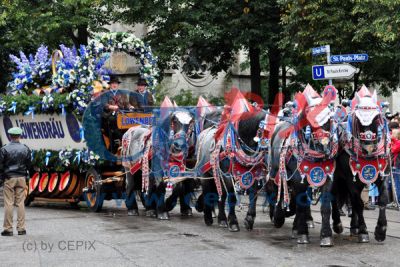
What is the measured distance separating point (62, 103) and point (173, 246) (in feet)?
19.8

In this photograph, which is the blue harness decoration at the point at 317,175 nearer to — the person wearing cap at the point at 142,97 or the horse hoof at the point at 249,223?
the horse hoof at the point at 249,223

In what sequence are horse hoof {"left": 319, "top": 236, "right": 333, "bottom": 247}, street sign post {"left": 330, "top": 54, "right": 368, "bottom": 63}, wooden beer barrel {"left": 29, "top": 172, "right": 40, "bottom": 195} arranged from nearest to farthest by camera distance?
horse hoof {"left": 319, "top": 236, "right": 333, "bottom": 247} < street sign post {"left": 330, "top": 54, "right": 368, "bottom": 63} < wooden beer barrel {"left": 29, "top": 172, "right": 40, "bottom": 195}

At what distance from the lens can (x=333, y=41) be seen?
69.5 feet

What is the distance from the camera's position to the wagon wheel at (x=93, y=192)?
1563 cm

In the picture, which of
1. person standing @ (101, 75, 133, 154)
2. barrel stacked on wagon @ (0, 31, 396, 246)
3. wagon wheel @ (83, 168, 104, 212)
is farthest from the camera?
person standing @ (101, 75, 133, 154)

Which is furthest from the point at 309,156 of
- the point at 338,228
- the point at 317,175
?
the point at 338,228

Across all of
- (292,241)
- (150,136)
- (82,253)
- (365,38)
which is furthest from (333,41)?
(82,253)

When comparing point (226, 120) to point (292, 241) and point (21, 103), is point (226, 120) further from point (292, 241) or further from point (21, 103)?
point (21, 103)

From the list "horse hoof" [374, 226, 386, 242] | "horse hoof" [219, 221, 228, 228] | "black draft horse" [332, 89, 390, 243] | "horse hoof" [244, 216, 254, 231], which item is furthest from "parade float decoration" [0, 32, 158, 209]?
"horse hoof" [374, 226, 386, 242]

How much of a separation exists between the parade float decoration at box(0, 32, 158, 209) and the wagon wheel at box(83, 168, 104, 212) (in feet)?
0.59

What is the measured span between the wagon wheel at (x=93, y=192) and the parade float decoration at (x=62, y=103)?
18cm

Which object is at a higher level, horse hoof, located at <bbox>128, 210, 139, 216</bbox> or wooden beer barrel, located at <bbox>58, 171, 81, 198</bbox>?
wooden beer barrel, located at <bbox>58, 171, 81, 198</bbox>

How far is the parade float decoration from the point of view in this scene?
15.7 metres

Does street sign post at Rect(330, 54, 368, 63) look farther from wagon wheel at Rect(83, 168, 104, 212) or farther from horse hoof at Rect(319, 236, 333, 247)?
horse hoof at Rect(319, 236, 333, 247)
